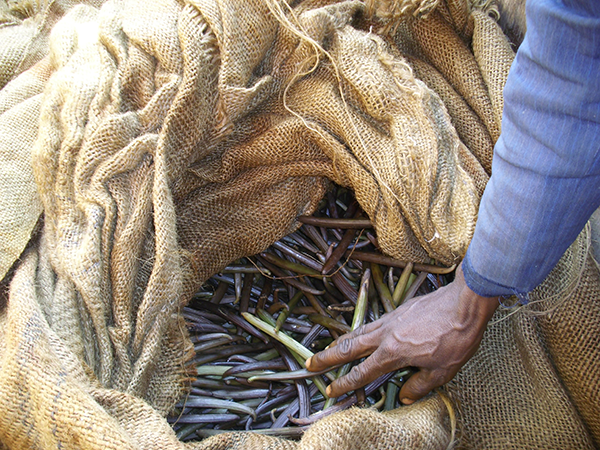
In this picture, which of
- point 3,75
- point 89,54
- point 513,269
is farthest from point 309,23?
point 3,75

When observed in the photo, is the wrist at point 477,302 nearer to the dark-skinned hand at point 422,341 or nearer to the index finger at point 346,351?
the dark-skinned hand at point 422,341

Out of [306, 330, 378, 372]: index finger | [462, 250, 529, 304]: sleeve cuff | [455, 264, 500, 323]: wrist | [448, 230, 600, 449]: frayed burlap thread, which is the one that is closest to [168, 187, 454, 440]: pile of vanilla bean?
[306, 330, 378, 372]: index finger

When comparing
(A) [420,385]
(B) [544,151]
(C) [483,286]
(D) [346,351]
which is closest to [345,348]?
(D) [346,351]

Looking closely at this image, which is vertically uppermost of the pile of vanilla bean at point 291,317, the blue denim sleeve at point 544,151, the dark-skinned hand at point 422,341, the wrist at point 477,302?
the blue denim sleeve at point 544,151

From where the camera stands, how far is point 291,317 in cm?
218

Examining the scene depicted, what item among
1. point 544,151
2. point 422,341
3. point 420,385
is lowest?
point 420,385

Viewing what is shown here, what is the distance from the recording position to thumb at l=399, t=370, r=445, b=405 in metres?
1.66

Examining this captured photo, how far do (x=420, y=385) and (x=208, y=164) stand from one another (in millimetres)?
1125

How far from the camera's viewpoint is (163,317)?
1.64 m

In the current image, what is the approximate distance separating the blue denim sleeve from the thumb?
50 cm

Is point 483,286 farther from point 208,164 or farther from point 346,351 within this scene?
point 208,164

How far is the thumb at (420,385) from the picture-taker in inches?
65.3

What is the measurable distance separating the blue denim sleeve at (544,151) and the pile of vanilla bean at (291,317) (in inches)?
28.4

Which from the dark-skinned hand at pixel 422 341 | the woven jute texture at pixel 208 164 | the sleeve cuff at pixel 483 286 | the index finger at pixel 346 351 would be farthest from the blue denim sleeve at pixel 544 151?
the index finger at pixel 346 351
